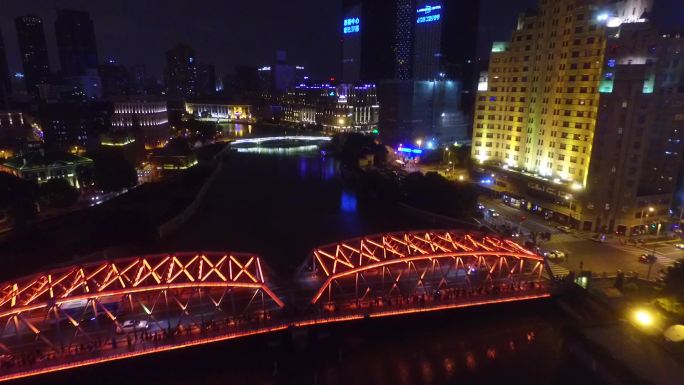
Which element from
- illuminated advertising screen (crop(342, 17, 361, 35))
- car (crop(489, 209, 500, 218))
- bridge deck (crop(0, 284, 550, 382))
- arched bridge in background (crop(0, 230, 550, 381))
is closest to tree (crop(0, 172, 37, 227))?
arched bridge in background (crop(0, 230, 550, 381))

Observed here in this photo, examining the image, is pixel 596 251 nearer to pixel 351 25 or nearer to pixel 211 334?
pixel 211 334

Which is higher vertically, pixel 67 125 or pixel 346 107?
pixel 346 107

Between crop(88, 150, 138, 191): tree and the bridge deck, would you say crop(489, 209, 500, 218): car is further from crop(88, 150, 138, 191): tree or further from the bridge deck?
crop(88, 150, 138, 191): tree

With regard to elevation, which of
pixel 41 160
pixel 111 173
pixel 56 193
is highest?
pixel 41 160

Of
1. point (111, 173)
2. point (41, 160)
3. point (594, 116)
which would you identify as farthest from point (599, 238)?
point (41, 160)

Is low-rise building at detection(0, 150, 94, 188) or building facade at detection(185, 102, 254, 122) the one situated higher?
building facade at detection(185, 102, 254, 122)

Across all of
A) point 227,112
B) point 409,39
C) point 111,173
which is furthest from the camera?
point 227,112

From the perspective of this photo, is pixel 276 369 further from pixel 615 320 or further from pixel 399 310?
pixel 615 320

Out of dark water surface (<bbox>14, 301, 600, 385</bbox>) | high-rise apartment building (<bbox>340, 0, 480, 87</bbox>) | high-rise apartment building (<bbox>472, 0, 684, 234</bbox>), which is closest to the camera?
dark water surface (<bbox>14, 301, 600, 385</bbox>)
